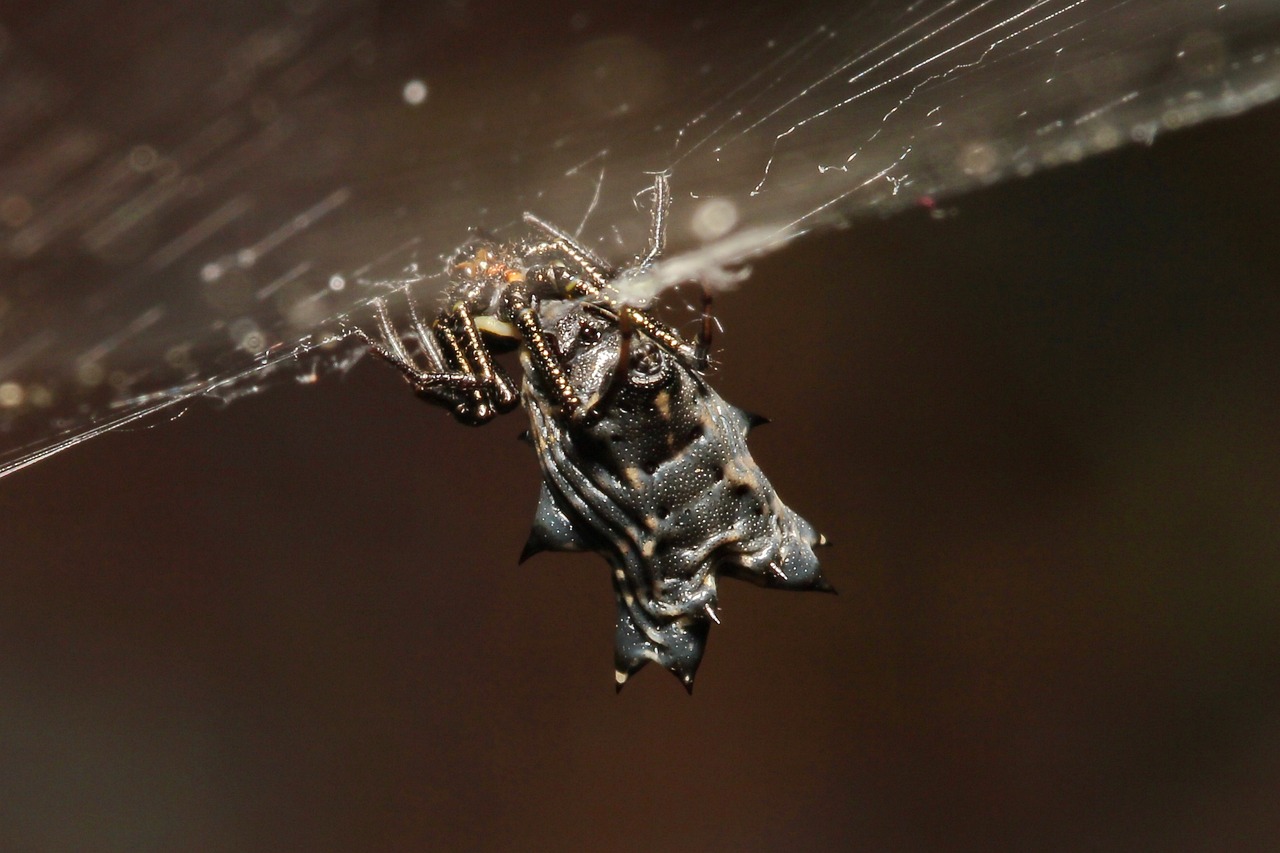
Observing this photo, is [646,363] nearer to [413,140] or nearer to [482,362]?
[482,362]

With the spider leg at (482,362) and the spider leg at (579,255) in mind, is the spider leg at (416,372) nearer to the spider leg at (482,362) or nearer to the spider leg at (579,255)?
the spider leg at (482,362)

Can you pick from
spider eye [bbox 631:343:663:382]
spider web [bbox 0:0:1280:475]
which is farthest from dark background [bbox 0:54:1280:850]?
spider eye [bbox 631:343:663:382]

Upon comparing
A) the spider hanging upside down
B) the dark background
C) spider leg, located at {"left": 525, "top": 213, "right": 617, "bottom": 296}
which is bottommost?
the dark background

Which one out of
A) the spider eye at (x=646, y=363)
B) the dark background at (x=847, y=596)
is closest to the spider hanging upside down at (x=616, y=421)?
the spider eye at (x=646, y=363)

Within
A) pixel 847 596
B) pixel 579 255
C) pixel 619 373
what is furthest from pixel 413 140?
pixel 847 596

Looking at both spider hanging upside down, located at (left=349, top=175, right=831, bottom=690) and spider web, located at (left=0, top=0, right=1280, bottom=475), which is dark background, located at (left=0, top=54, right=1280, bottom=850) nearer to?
spider web, located at (left=0, top=0, right=1280, bottom=475)

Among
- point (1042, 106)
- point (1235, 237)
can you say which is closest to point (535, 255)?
point (1042, 106)
